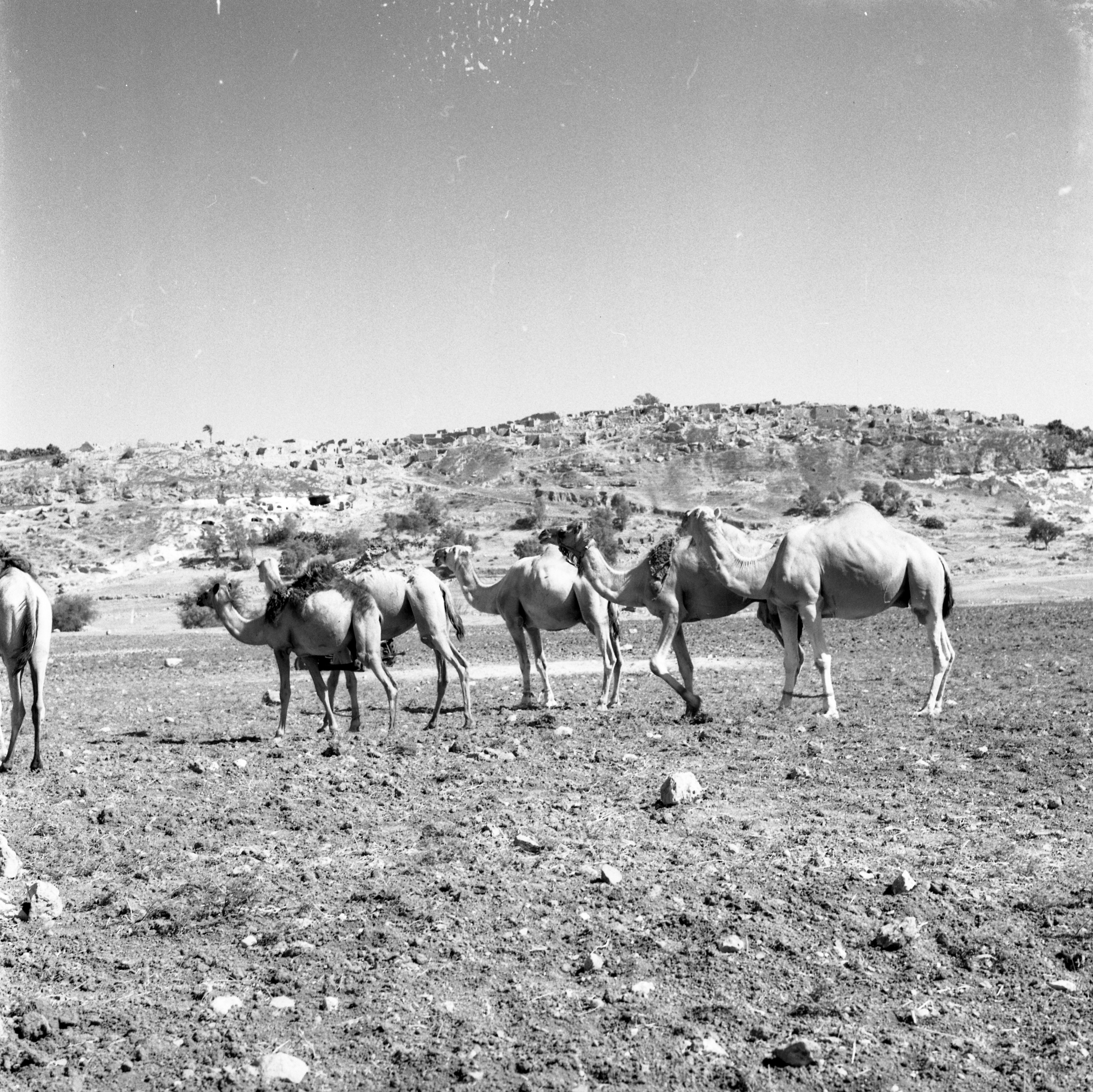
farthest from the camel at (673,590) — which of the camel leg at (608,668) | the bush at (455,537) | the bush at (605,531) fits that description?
the bush at (455,537)

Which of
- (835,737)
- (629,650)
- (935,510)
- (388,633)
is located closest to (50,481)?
(935,510)

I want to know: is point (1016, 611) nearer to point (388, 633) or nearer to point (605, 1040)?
point (388, 633)

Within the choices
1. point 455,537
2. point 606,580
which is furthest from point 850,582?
point 455,537

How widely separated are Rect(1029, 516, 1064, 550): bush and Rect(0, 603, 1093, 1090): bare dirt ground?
139 ft

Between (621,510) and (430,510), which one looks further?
(430,510)

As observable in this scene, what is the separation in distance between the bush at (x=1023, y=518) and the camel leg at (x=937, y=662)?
46415mm

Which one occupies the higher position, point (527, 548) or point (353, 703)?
point (527, 548)

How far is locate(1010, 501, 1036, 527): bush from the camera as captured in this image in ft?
189

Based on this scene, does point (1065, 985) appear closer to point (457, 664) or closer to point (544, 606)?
point (457, 664)

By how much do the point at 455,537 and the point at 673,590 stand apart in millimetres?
43063

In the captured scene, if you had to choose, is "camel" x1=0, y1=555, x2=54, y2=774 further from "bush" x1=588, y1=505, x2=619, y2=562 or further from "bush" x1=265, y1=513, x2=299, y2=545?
"bush" x1=265, y1=513, x2=299, y2=545

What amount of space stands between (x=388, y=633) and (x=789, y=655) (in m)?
5.06

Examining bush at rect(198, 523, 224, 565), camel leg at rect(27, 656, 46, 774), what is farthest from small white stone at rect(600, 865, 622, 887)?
bush at rect(198, 523, 224, 565)

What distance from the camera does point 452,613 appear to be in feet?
49.0
